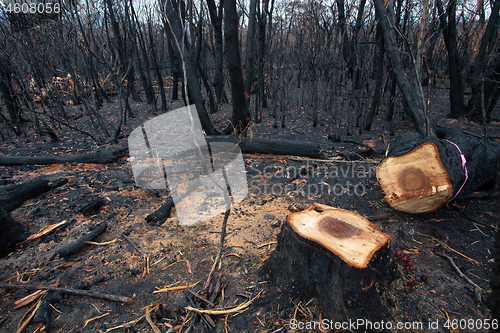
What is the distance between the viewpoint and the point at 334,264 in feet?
5.16

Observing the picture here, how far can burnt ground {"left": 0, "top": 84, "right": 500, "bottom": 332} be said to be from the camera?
5.68 ft

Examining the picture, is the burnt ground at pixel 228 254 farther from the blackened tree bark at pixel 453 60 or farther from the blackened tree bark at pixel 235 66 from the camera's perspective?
the blackened tree bark at pixel 453 60

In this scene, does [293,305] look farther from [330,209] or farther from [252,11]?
[252,11]

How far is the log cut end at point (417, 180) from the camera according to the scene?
2387 mm

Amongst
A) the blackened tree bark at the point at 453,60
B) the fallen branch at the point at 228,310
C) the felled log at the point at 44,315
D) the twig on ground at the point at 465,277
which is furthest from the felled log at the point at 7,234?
the blackened tree bark at the point at 453,60

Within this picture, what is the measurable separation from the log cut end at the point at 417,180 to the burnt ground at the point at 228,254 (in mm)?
271

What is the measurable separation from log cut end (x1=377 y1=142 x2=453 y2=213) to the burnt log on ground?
4.17 meters

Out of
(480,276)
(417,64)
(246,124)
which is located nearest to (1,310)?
(480,276)

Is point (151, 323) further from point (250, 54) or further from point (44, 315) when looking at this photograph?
point (250, 54)

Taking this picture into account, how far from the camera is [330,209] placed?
202cm

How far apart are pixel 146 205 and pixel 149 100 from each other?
7.42 metres

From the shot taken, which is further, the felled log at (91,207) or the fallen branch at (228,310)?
the felled log at (91,207)

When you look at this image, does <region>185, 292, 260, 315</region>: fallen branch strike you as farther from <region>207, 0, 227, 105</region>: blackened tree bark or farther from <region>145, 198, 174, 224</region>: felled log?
<region>207, 0, 227, 105</region>: blackened tree bark

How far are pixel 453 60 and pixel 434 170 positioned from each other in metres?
5.57
